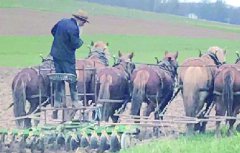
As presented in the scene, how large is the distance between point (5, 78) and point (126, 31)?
78.7 ft

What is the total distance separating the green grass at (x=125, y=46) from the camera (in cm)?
3598

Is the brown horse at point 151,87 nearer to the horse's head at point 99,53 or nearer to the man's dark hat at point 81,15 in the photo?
the horse's head at point 99,53

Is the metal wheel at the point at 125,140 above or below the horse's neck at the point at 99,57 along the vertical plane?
below

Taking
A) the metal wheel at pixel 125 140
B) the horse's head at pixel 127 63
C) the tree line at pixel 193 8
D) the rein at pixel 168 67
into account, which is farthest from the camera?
the tree line at pixel 193 8

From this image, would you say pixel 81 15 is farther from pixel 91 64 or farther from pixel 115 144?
pixel 91 64

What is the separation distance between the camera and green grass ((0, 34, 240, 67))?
3598cm

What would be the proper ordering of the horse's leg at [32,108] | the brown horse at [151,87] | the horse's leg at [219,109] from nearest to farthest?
the horse's leg at [219,109] < the brown horse at [151,87] < the horse's leg at [32,108]

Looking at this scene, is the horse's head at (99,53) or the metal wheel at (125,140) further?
the horse's head at (99,53)

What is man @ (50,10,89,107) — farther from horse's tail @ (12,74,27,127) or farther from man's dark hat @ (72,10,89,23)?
horse's tail @ (12,74,27,127)

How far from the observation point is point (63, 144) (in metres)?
11.9

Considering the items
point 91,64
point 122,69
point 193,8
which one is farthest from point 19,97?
point 193,8

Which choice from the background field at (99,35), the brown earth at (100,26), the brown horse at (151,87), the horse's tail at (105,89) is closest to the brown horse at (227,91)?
the brown horse at (151,87)

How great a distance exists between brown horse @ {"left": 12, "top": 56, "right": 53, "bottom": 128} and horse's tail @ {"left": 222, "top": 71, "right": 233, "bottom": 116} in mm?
3606

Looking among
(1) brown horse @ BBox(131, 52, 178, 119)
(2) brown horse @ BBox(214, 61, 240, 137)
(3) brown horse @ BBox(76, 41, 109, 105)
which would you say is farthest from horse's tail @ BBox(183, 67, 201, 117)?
(3) brown horse @ BBox(76, 41, 109, 105)
